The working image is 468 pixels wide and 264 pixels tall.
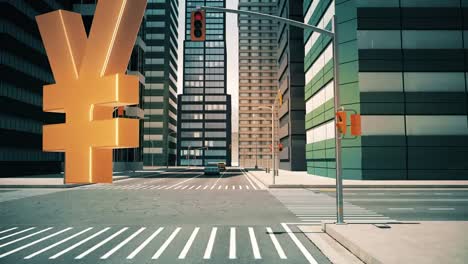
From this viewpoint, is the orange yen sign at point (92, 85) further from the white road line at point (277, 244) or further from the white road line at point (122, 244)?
the white road line at point (277, 244)

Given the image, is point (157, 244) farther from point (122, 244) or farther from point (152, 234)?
point (152, 234)

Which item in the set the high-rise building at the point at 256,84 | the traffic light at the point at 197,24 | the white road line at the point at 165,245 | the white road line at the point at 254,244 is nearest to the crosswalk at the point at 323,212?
the white road line at the point at 254,244

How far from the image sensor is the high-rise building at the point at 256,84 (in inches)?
5714

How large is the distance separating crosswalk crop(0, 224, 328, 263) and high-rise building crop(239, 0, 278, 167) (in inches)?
5282

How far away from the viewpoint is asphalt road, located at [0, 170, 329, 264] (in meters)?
7.57

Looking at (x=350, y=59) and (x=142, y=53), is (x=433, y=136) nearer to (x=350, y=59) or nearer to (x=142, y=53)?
(x=350, y=59)

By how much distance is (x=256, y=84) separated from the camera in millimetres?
145250

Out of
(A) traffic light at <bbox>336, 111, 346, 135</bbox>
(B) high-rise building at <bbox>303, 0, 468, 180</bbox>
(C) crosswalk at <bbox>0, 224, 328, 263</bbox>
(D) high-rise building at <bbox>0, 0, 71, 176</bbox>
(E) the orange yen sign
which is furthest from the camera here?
(D) high-rise building at <bbox>0, 0, 71, 176</bbox>

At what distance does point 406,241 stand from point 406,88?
2831 cm

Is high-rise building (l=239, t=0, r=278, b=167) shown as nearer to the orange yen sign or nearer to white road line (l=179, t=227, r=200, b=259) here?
the orange yen sign

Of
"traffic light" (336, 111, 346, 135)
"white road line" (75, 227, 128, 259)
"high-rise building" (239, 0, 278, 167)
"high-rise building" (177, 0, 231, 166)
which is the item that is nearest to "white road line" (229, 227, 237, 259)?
"white road line" (75, 227, 128, 259)

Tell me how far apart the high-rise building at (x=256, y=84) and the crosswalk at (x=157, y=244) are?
134 m

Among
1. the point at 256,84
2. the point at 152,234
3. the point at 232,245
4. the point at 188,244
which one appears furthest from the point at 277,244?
the point at 256,84

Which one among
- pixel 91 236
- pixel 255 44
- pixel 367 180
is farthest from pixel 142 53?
pixel 255 44
